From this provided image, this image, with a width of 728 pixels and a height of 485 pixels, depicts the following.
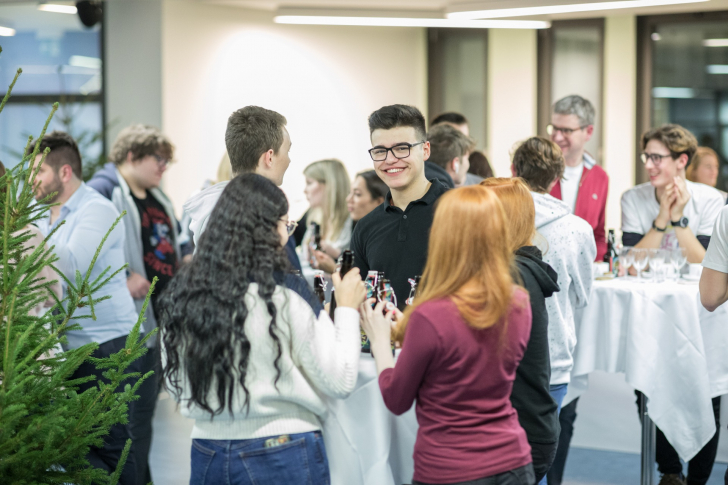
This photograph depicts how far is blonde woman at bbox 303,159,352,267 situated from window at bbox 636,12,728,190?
13.6 ft

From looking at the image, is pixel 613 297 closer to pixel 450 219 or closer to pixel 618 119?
pixel 450 219

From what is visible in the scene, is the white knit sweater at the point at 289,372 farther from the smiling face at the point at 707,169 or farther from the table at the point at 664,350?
the smiling face at the point at 707,169

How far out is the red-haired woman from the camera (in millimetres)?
1739

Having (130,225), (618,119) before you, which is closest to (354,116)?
(618,119)

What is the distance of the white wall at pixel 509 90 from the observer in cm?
836

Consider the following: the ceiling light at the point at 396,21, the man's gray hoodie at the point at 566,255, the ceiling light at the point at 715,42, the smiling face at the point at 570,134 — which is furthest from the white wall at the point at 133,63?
the ceiling light at the point at 715,42

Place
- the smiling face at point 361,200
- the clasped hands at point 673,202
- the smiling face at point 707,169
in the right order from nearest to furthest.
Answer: the clasped hands at point 673,202
the smiling face at point 361,200
the smiling face at point 707,169

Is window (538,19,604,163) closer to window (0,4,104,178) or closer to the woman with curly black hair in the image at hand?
window (0,4,104,178)

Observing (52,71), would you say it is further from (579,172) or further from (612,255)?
(612,255)

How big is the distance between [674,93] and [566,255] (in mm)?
5937

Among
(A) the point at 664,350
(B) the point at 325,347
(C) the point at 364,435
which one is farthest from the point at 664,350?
(B) the point at 325,347

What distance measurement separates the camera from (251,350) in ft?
5.91

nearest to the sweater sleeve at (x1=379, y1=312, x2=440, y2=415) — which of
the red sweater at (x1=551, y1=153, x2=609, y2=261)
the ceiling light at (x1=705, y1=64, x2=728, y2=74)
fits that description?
the red sweater at (x1=551, y1=153, x2=609, y2=261)

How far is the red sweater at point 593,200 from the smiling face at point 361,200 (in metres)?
1.11
